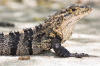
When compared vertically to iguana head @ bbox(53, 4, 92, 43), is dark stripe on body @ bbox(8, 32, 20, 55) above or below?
below

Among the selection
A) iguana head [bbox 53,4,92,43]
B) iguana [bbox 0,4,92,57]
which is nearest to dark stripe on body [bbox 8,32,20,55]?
iguana [bbox 0,4,92,57]

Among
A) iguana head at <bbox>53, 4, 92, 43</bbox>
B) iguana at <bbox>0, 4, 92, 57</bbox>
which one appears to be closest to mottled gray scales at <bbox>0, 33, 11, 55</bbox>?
iguana at <bbox>0, 4, 92, 57</bbox>

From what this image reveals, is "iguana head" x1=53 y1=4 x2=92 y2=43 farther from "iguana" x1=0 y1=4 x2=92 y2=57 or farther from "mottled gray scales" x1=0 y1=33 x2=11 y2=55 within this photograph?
"mottled gray scales" x1=0 y1=33 x2=11 y2=55

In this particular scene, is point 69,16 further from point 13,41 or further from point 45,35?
point 13,41

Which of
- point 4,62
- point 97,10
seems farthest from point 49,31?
point 97,10

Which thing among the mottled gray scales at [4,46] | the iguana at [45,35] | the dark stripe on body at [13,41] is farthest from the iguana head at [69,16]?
the mottled gray scales at [4,46]

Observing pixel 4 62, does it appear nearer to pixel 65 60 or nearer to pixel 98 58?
pixel 65 60

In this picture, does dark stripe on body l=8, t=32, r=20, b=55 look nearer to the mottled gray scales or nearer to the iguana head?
the mottled gray scales
